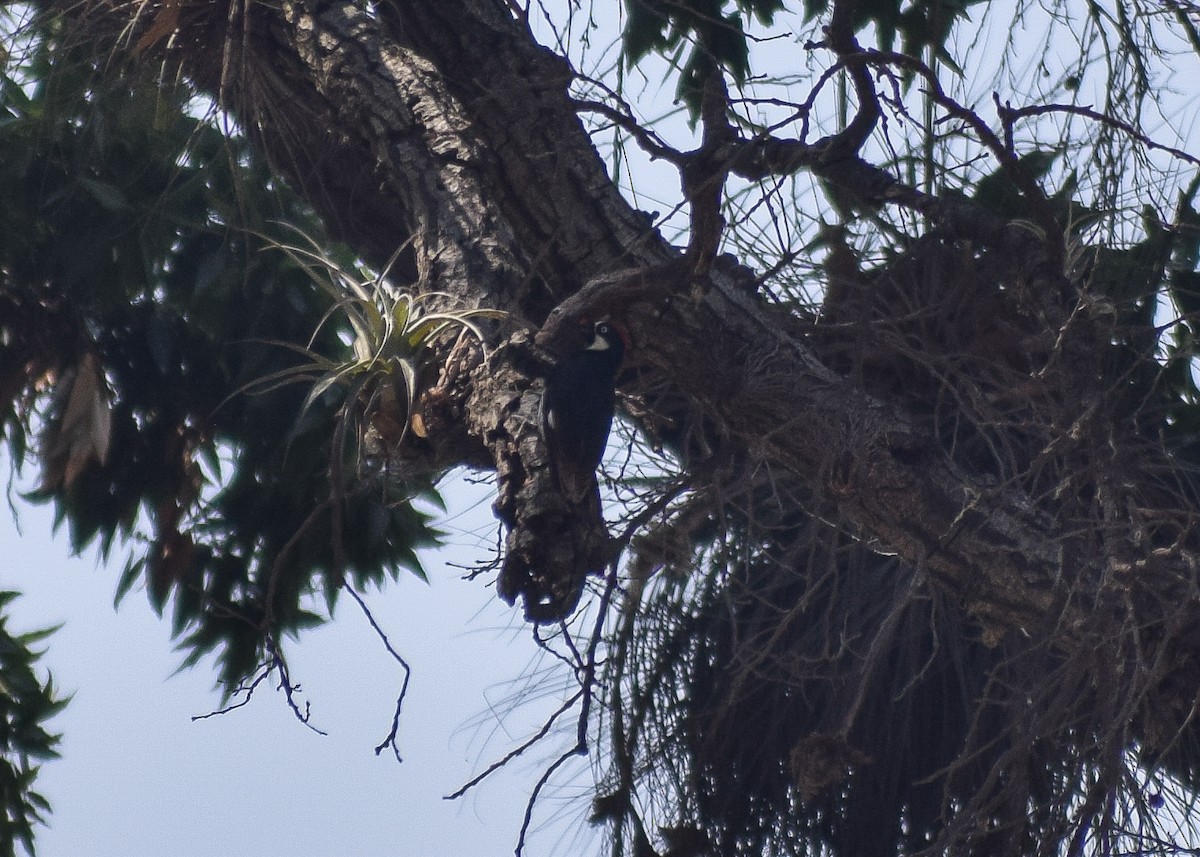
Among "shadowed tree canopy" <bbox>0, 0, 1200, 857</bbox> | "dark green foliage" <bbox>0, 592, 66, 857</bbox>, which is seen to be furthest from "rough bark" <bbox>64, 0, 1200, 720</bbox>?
"dark green foliage" <bbox>0, 592, 66, 857</bbox>

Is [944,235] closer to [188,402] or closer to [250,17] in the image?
[250,17]

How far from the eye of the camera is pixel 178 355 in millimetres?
3137

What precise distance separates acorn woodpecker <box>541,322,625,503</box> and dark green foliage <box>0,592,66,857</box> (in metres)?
1.59

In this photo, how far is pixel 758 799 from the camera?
2770 millimetres

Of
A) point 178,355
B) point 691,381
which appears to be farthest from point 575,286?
point 178,355

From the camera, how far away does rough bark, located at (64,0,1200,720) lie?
188cm

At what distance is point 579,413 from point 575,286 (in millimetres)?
575

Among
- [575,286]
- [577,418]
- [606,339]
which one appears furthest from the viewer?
[575,286]

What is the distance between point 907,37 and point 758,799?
1.74m

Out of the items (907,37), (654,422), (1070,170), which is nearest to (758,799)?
(654,422)

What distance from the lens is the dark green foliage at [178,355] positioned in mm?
2996

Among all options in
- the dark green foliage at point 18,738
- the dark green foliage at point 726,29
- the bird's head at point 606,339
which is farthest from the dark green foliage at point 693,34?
the dark green foliage at point 18,738

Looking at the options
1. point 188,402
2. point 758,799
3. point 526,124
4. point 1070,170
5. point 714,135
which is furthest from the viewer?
point 188,402

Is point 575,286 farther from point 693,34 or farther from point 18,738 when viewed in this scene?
point 18,738
